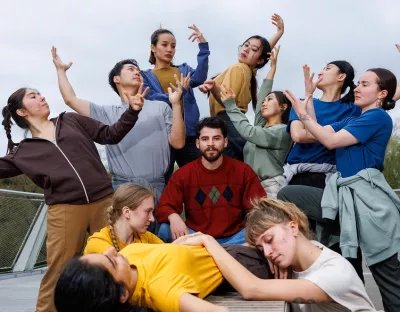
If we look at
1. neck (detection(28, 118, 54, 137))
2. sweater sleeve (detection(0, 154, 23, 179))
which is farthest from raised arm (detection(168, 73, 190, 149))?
sweater sleeve (detection(0, 154, 23, 179))

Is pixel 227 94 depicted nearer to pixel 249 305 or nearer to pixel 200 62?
pixel 200 62

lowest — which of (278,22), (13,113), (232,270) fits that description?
(232,270)

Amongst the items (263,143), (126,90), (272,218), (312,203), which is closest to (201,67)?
(126,90)

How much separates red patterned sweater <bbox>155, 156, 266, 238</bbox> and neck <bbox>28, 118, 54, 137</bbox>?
0.85 metres

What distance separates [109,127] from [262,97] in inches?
48.2

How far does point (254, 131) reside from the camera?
13.6ft

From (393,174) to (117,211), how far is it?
23.9 metres

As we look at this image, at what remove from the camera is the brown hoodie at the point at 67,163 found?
370 cm

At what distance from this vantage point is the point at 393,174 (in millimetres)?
25656

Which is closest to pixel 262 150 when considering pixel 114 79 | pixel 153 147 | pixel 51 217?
Result: pixel 153 147

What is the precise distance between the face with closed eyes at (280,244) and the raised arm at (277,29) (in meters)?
2.53

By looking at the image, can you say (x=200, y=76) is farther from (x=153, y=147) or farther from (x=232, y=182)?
(x=232, y=182)

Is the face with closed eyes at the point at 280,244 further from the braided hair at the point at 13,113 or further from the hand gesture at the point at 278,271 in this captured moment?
the braided hair at the point at 13,113

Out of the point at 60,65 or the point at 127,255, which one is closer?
the point at 127,255
